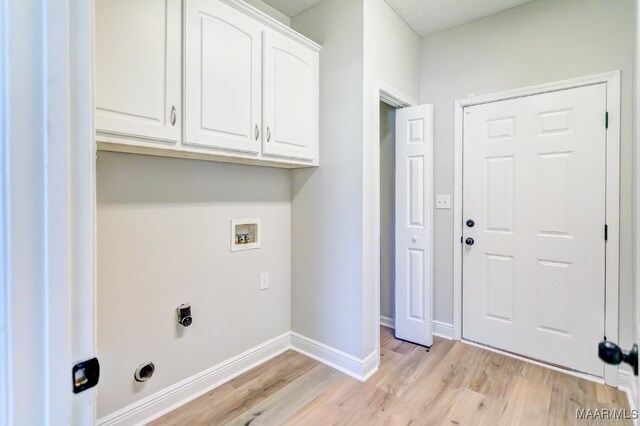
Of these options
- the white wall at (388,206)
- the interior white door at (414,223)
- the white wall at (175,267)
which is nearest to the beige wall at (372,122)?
the interior white door at (414,223)

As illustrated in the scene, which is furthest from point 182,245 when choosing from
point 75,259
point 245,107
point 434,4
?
point 434,4

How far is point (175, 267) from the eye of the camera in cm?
186

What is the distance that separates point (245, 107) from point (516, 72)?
6.72 feet

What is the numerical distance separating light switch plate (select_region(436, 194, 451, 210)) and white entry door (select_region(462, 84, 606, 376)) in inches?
5.4

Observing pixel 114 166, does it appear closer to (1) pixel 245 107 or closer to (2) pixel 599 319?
(1) pixel 245 107

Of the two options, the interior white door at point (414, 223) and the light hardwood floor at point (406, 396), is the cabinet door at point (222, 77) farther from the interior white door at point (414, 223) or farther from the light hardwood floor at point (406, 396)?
the light hardwood floor at point (406, 396)

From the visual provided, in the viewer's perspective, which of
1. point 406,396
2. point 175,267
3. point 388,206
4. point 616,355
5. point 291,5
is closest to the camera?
point 616,355

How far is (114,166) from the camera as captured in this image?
161cm

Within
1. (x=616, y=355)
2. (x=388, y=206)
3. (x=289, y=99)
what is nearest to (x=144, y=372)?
(x=289, y=99)

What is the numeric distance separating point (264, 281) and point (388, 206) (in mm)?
1384

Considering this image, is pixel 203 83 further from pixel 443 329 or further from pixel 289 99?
pixel 443 329

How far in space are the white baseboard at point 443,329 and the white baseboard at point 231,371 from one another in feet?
2.70

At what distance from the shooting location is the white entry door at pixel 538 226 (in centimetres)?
214

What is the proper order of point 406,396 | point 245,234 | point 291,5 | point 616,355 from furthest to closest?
point 291,5
point 245,234
point 406,396
point 616,355
